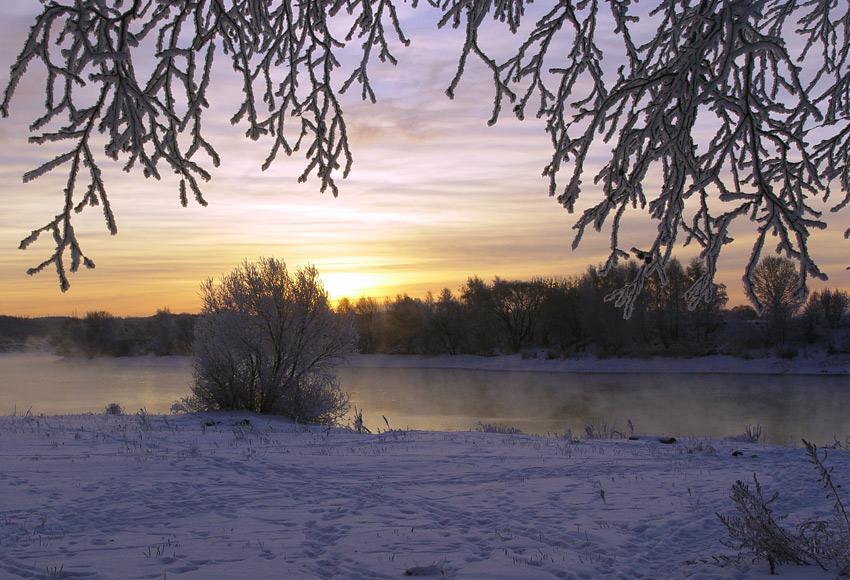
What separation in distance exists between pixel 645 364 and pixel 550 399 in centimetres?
1679

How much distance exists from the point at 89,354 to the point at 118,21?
7670 cm

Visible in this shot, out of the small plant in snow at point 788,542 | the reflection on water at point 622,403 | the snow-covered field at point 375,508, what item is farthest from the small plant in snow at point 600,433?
the small plant in snow at point 788,542

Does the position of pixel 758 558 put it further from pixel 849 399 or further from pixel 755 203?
pixel 849 399

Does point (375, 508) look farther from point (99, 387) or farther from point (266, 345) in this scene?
point (99, 387)

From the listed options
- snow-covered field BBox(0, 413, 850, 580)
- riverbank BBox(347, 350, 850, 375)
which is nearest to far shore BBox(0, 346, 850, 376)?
riverbank BBox(347, 350, 850, 375)

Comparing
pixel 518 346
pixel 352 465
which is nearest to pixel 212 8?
pixel 352 465

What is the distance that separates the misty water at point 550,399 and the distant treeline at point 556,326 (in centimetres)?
544

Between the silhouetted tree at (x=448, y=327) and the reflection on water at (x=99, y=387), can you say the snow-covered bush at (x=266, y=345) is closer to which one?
the reflection on water at (x=99, y=387)

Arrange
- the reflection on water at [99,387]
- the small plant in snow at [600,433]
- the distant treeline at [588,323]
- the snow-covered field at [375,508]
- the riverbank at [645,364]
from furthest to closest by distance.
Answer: the distant treeline at [588,323], the riverbank at [645,364], the reflection on water at [99,387], the small plant in snow at [600,433], the snow-covered field at [375,508]

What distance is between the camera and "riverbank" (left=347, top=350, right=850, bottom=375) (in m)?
37.6

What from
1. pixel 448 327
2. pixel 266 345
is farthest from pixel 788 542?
pixel 448 327

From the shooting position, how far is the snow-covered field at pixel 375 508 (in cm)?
424

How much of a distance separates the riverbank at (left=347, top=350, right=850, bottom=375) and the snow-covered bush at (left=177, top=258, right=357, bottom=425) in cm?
1270

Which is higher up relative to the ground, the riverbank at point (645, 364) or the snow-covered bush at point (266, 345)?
the snow-covered bush at point (266, 345)
